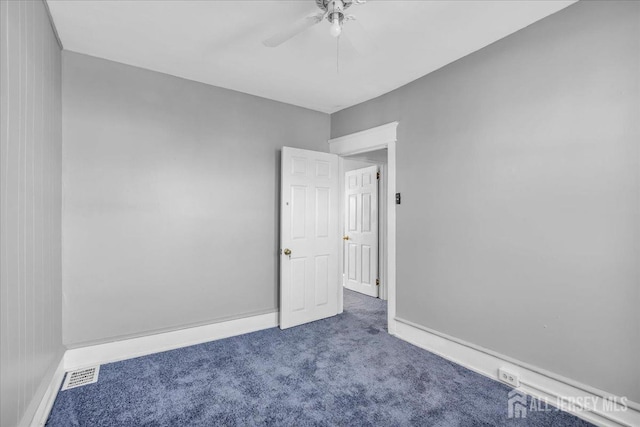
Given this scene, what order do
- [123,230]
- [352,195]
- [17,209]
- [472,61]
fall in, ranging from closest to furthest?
[17,209]
[472,61]
[123,230]
[352,195]

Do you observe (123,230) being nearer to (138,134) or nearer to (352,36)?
(138,134)

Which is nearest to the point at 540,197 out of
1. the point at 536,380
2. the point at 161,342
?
the point at 536,380

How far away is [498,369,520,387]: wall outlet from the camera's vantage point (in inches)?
86.8

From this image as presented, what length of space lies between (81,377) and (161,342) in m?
0.62

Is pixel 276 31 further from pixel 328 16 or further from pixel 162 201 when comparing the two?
pixel 162 201

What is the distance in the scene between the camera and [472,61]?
2.55m

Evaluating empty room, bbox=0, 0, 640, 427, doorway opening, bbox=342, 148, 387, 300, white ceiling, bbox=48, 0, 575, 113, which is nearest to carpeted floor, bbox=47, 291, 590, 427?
empty room, bbox=0, 0, 640, 427

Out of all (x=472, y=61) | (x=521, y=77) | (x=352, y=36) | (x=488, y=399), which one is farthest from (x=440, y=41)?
(x=488, y=399)

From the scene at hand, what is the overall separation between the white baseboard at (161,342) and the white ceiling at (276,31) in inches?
97.3

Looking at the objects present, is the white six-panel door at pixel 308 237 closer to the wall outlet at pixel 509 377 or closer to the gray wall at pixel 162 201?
the gray wall at pixel 162 201

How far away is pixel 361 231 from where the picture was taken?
16.8 ft

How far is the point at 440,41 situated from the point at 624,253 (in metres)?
1.86

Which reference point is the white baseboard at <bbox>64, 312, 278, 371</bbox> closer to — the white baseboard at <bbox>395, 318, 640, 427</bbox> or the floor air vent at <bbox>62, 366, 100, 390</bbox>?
the floor air vent at <bbox>62, 366, 100, 390</bbox>

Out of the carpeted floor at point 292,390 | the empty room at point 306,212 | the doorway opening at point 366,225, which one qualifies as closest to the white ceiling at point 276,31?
the empty room at point 306,212
